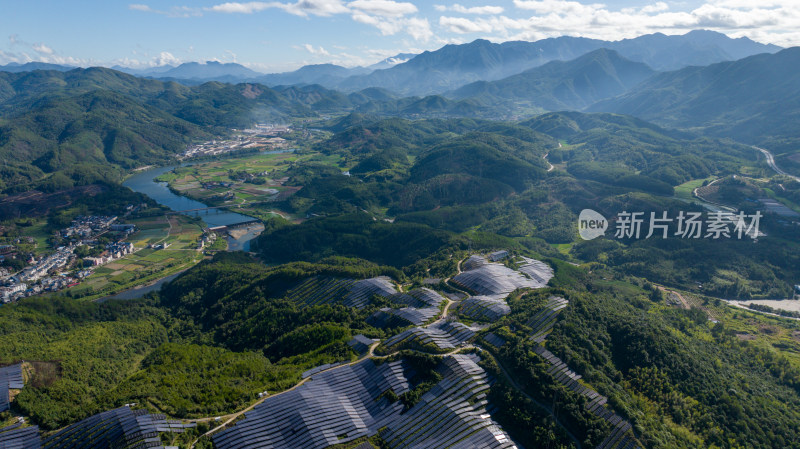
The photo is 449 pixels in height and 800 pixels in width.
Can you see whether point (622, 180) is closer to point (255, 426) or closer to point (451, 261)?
point (451, 261)

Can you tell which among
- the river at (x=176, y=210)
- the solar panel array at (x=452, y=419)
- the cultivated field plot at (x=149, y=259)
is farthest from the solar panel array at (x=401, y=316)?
the cultivated field plot at (x=149, y=259)

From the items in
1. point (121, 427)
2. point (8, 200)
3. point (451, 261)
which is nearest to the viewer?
point (121, 427)

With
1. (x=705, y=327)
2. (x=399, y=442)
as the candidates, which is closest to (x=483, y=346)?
(x=399, y=442)

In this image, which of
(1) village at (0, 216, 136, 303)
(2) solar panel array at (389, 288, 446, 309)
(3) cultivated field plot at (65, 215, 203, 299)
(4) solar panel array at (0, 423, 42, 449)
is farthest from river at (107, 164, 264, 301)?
(2) solar panel array at (389, 288, 446, 309)

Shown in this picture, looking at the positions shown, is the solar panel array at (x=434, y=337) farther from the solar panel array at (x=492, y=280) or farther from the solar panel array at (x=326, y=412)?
the solar panel array at (x=492, y=280)

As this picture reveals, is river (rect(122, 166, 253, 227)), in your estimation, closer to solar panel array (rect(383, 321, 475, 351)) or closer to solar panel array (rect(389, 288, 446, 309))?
solar panel array (rect(389, 288, 446, 309))

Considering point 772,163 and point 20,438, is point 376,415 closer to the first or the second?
point 20,438

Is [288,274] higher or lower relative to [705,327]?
higher
